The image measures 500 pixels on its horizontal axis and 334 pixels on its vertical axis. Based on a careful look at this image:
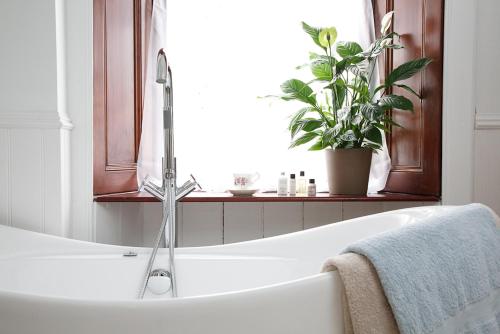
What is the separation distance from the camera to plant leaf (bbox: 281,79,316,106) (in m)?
1.78

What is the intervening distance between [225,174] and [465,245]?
124 centimetres

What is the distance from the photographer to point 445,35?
5.46 feet

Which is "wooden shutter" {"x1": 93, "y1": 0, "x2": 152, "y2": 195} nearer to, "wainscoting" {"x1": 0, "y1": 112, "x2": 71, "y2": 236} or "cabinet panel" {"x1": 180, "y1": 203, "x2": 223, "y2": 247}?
"wainscoting" {"x1": 0, "y1": 112, "x2": 71, "y2": 236}

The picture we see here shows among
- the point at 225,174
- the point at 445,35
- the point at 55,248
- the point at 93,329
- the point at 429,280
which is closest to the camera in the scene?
the point at 93,329

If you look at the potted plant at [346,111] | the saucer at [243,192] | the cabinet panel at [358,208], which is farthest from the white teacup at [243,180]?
the cabinet panel at [358,208]

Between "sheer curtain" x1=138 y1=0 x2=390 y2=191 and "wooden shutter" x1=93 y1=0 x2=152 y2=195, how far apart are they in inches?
6.5

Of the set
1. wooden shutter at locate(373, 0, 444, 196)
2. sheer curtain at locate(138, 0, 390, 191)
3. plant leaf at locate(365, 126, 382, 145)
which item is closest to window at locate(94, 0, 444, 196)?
sheer curtain at locate(138, 0, 390, 191)

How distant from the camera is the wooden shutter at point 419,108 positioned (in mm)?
1702

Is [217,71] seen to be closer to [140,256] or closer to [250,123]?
[250,123]

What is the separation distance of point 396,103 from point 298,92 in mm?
397

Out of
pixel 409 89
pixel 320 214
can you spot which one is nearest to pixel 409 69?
pixel 409 89

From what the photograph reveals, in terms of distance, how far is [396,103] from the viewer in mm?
1700

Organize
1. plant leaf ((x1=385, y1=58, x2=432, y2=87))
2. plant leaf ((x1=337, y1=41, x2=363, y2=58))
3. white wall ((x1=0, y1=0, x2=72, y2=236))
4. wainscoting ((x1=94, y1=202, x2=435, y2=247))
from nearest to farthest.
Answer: white wall ((x1=0, y1=0, x2=72, y2=236)), plant leaf ((x1=385, y1=58, x2=432, y2=87)), plant leaf ((x1=337, y1=41, x2=363, y2=58)), wainscoting ((x1=94, y1=202, x2=435, y2=247))

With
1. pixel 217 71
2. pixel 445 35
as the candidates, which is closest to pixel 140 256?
pixel 217 71
